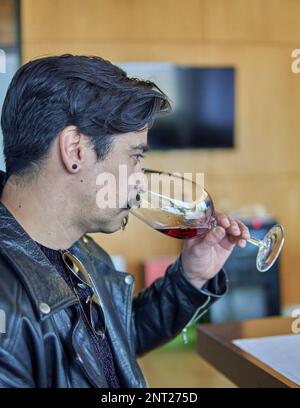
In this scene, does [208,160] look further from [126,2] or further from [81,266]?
[81,266]

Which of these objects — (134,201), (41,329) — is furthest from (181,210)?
(41,329)

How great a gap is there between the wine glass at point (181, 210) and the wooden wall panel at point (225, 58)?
2.65 m

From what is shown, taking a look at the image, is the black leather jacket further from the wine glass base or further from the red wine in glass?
the wine glass base

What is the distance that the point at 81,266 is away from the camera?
1140 mm

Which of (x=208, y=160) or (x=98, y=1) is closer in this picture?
(x=98, y=1)

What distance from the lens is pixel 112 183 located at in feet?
3.40

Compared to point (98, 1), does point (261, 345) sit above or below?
below

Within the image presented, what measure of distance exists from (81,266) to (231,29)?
3.28 metres

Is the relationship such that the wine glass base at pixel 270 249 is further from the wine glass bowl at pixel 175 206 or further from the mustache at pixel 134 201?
the mustache at pixel 134 201

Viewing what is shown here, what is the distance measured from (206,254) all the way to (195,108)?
110 inches

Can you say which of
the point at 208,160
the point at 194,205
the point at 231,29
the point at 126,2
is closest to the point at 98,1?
the point at 126,2

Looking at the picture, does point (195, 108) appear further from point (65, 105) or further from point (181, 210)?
point (65, 105)

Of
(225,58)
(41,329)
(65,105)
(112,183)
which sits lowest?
(41,329)
